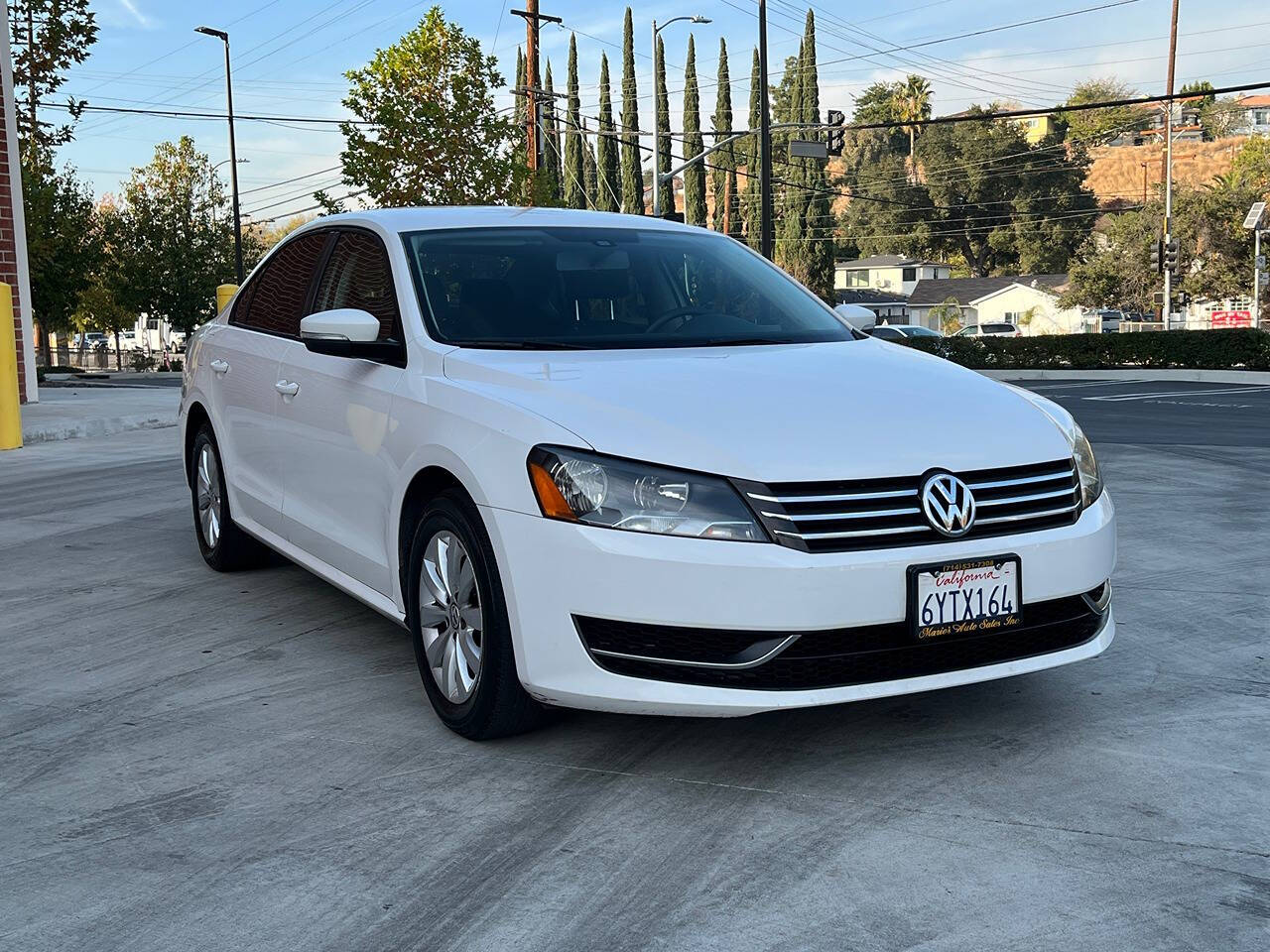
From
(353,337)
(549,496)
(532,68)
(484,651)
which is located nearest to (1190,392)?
(532,68)

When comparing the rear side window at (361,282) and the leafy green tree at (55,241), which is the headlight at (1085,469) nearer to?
the rear side window at (361,282)

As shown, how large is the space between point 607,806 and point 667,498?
2.72 ft

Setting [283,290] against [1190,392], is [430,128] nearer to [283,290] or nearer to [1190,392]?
[1190,392]

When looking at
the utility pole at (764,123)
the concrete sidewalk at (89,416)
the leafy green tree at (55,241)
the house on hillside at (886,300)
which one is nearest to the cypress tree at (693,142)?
the house on hillside at (886,300)

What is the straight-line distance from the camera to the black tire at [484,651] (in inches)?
153

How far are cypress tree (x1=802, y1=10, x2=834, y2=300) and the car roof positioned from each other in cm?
7171

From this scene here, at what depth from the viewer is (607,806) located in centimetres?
363

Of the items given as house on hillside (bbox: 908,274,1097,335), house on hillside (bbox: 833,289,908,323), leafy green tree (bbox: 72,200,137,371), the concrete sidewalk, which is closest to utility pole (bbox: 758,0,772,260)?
the concrete sidewalk

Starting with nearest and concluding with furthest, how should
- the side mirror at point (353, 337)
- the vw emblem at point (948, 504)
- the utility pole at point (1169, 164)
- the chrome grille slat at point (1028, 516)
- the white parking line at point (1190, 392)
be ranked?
1. the vw emblem at point (948, 504)
2. the chrome grille slat at point (1028, 516)
3. the side mirror at point (353, 337)
4. the white parking line at point (1190, 392)
5. the utility pole at point (1169, 164)

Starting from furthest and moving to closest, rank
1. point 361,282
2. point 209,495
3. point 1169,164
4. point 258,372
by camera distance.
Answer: point 1169,164 → point 209,495 → point 258,372 → point 361,282

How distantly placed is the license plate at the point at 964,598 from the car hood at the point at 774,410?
27 cm

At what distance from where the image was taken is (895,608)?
11.8 feet

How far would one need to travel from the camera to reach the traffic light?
3030 centimetres

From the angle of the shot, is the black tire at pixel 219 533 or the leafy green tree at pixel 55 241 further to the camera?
the leafy green tree at pixel 55 241
